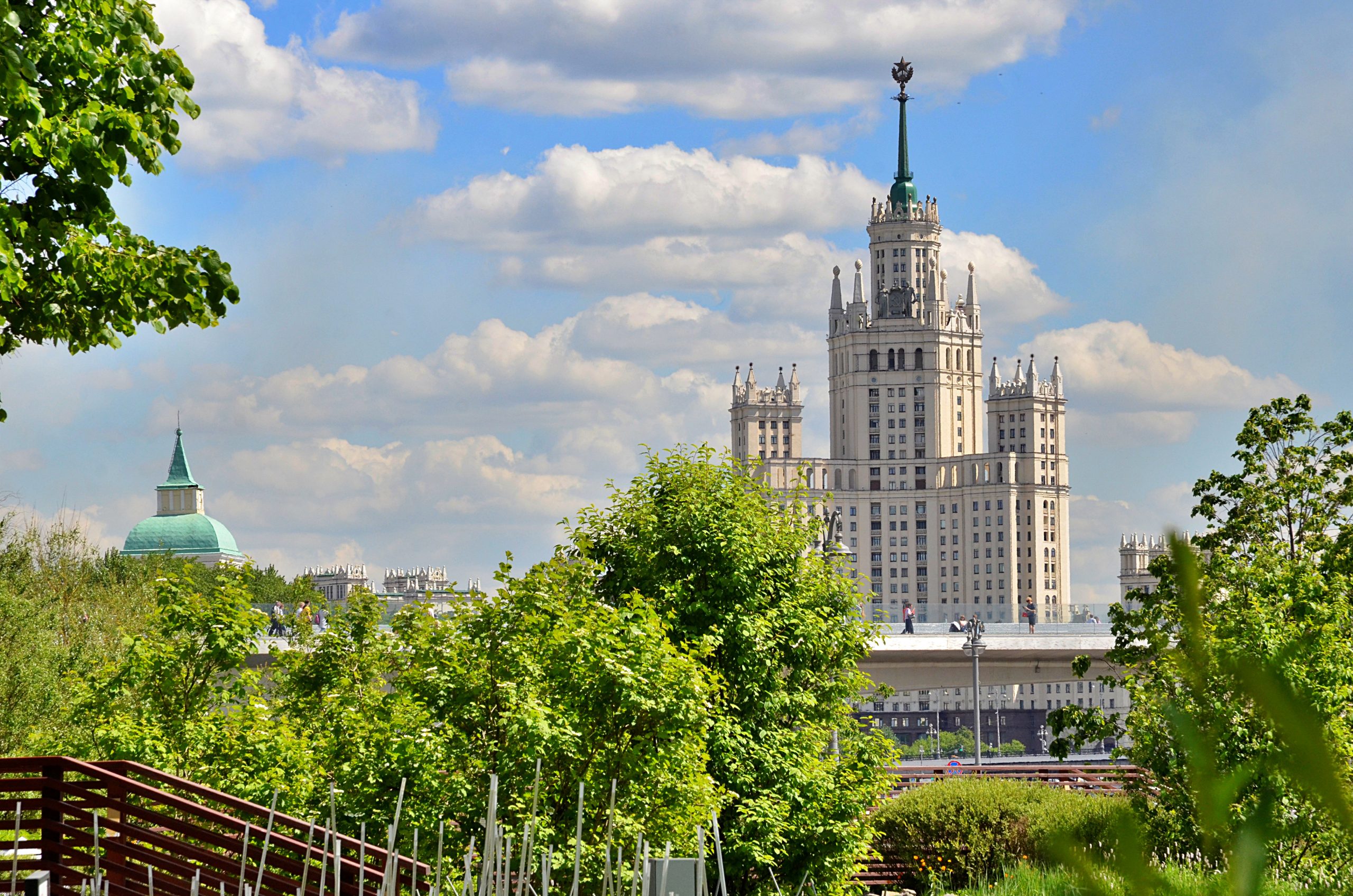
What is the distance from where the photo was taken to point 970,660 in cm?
6128

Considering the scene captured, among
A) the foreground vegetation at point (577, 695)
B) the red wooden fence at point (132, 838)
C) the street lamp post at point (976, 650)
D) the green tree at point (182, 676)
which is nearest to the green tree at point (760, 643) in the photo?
the foreground vegetation at point (577, 695)

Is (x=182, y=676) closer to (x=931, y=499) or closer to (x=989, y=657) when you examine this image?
(x=989, y=657)

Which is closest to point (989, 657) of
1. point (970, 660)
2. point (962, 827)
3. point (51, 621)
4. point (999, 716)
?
point (970, 660)

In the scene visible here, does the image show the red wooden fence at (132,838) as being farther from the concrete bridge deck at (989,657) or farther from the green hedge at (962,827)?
the concrete bridge deck at (989,657)

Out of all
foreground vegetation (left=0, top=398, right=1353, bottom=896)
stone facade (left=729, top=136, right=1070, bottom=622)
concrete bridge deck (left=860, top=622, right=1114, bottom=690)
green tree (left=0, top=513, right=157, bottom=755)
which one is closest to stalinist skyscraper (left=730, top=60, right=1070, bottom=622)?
stone facade (left=729, top=136, right=1070, bottom=622)

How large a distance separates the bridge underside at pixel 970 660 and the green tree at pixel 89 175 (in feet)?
162

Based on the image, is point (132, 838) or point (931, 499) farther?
point (931, 499)

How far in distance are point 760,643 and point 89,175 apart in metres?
14.6

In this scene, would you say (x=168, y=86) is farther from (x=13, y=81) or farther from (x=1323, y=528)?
(x=1323, y=528)

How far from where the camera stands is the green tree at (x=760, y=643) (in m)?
22.0

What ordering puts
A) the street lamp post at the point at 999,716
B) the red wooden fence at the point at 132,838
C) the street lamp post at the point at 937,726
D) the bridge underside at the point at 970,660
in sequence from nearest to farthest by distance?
1. the red wooden fence at the point at 132,838
2. the bridge underside at the point at 970,660
3. the street lamp post at the point at 937,726
4. the street lamp post at the point at 999,716

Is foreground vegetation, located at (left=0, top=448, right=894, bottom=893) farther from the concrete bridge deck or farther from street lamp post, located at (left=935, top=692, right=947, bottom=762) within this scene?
street lamp post, located at (left=935, top=692, right=947, bottom=762)

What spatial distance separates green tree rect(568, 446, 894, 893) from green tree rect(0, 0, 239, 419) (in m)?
11.3

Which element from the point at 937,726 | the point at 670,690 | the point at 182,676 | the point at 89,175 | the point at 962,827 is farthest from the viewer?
the point at 937,726
